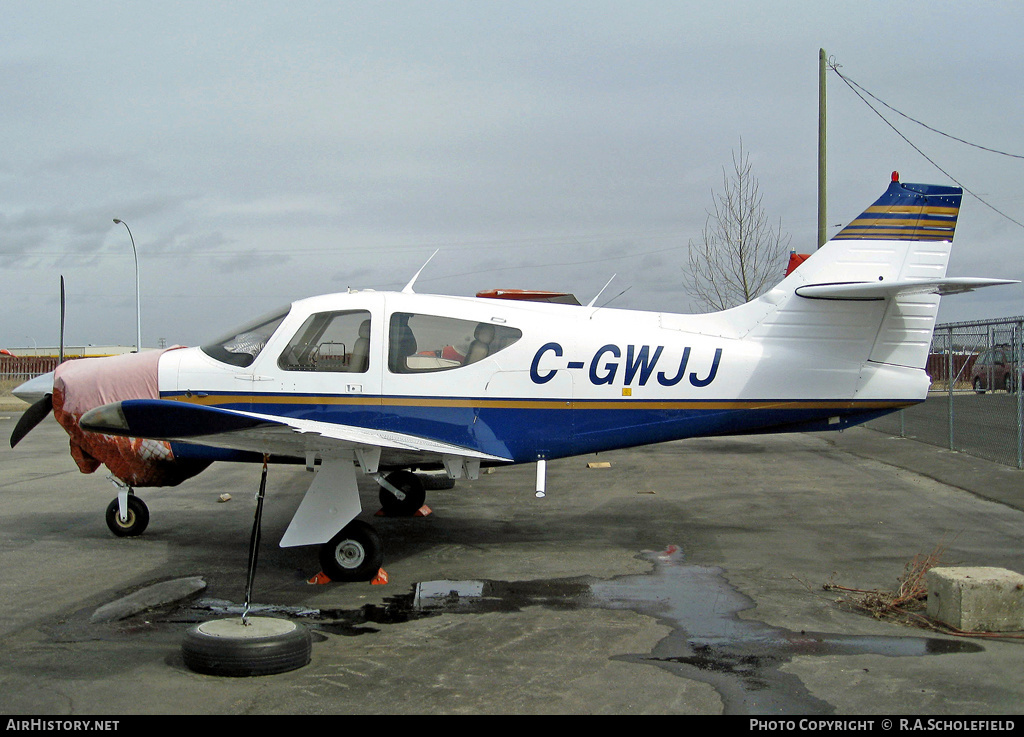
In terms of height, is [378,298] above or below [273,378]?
above

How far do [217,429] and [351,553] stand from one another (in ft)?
6.90

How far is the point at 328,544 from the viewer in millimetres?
7035

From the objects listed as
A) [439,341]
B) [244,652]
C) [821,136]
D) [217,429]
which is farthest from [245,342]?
[821,136]

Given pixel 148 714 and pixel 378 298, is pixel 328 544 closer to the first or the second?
pixel 378 298

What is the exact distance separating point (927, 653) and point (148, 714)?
4.42 metres

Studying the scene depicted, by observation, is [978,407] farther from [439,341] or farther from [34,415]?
[34,415]

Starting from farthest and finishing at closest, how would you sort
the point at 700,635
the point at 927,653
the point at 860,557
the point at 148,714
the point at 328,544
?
the point at 860,557
the point at 328,544
the point at 700,635
the point at 927,653
the point at 148,714

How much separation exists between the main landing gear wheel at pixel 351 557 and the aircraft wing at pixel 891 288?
470 centimetres

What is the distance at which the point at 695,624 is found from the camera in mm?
5742

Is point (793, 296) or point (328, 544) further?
point (793, 296)

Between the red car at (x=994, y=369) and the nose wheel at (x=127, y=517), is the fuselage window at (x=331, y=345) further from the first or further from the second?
the red car at (x=994, y=369)

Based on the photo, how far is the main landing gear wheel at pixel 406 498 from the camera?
33.1 ft

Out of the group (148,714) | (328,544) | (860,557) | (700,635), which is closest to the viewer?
(148,714)

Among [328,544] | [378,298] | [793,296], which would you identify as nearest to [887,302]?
[793,296]
